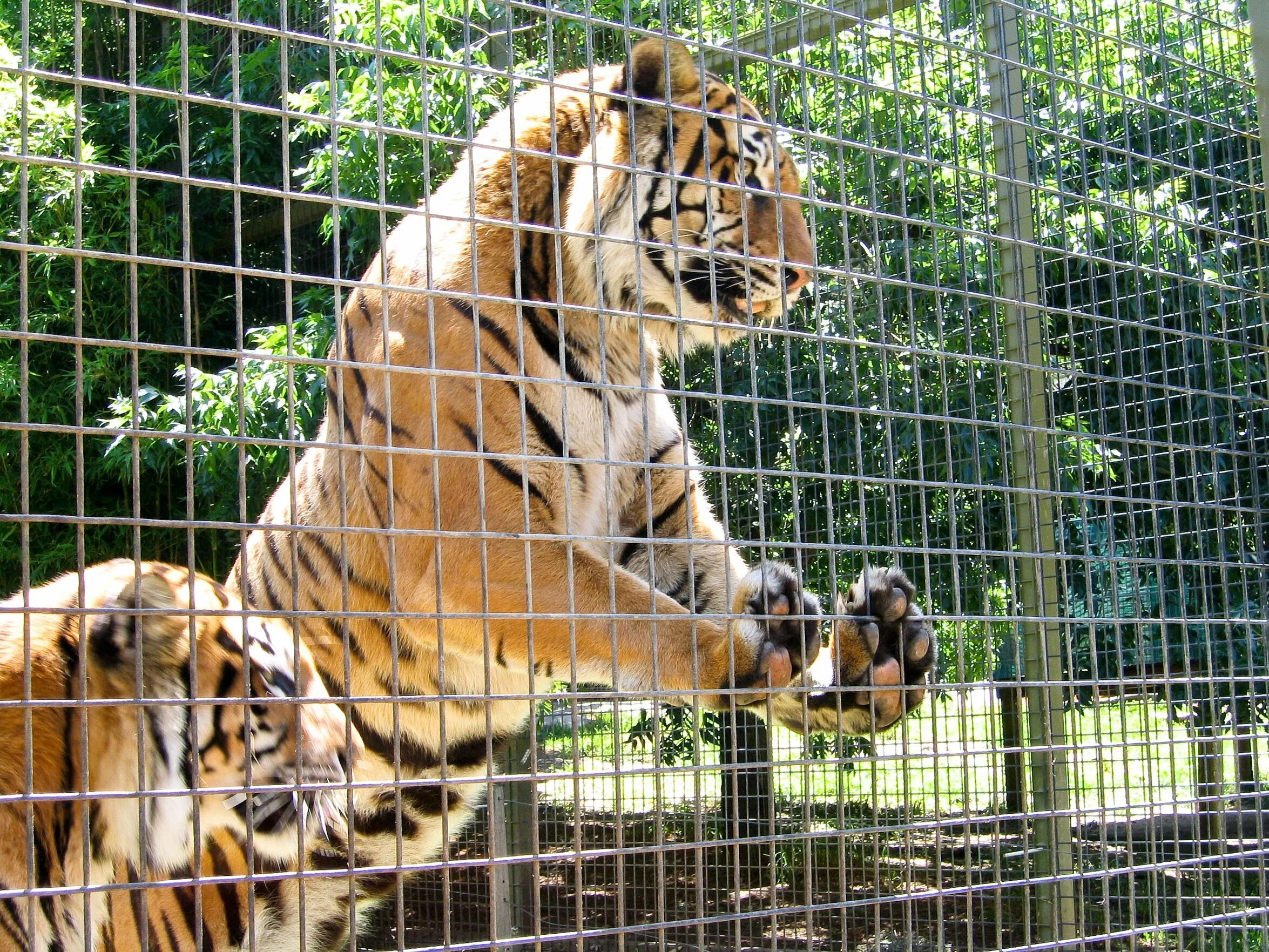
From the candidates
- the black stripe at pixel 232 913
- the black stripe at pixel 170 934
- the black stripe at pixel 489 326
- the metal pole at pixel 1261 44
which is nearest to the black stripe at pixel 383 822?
the black stripe at pixel 232 913

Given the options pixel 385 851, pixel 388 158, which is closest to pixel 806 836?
pixel 385 851

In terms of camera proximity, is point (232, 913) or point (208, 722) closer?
point (208, 722)

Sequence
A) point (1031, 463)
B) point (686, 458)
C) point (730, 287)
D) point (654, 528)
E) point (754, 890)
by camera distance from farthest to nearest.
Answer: point (754, 890) → point (654, 528) → point (730, 287) → point (1031, 463) → point (686, 458)

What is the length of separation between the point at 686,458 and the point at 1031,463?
652 millimetres

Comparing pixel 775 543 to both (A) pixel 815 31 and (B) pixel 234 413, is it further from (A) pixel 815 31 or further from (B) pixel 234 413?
(B) pixel 234 413

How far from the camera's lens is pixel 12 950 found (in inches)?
59.2

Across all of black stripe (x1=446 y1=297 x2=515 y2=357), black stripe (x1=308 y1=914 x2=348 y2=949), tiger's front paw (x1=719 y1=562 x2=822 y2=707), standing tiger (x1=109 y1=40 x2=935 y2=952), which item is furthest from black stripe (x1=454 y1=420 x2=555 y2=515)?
black stripe (x1=308 y1=914 x2=348 y2=949)

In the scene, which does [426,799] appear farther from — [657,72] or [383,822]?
[657,72]

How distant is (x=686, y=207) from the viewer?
92.5 inches

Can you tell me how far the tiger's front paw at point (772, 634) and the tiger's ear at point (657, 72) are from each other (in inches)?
30.5

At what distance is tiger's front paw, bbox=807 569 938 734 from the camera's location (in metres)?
1.90

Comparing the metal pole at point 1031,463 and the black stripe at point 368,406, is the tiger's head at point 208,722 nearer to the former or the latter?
the black stripe at point 368,406

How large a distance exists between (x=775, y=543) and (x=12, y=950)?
108 cm

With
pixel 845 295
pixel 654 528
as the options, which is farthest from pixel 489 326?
pixel 845 295
